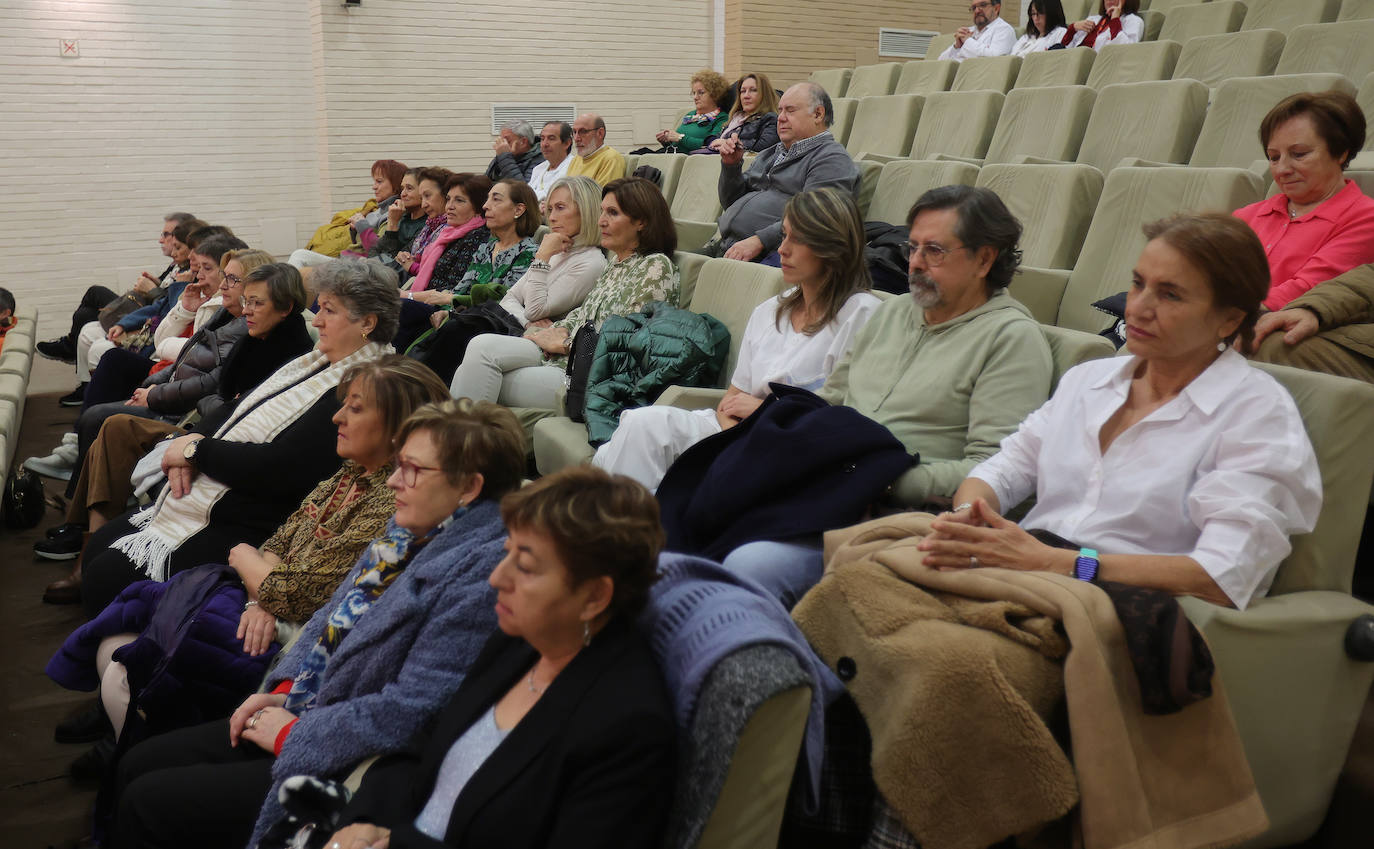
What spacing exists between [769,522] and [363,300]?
1.40 meters

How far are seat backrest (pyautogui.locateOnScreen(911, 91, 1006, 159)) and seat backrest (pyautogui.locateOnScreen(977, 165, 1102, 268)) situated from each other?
60.1 inches

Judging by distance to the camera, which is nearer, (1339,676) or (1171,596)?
(1171,596)

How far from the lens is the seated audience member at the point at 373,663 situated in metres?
1.64

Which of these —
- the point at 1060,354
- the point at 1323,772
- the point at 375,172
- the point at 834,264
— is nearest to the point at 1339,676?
the point at 1323,772

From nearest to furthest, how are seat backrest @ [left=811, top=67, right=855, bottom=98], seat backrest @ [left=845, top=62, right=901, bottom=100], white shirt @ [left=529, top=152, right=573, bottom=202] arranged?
1. white shirt @ [left=529, top=152, right=573, bottom=202]
2. seat backrest @ [left=845, top=62, right=901, bottom=100]
3. seat backrest @ [left=811, top=67, right=855, bottom=98]

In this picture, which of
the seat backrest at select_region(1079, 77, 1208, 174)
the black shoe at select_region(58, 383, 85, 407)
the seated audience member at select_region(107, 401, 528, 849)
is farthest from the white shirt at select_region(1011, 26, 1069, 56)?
the black shoe at select_region(58, 383, 85, 407)

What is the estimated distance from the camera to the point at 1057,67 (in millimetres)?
5574

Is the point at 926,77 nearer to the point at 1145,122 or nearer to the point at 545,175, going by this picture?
the point at 545,175

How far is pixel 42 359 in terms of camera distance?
24.7 feet

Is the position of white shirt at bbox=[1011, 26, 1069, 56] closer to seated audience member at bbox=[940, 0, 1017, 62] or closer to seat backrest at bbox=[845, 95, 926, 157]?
→ seated audience member at bbox=[940, 0, 1017, 62]

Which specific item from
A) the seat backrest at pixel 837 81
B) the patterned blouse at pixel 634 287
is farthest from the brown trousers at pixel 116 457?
the seat backrest at pixel 837 81

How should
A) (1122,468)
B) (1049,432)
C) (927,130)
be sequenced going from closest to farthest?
(1122,468), (1049,432), (927,130)

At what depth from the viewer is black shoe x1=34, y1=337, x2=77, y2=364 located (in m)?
6.95

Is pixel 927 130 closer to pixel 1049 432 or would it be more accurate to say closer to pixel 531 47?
pixel 1049 432
